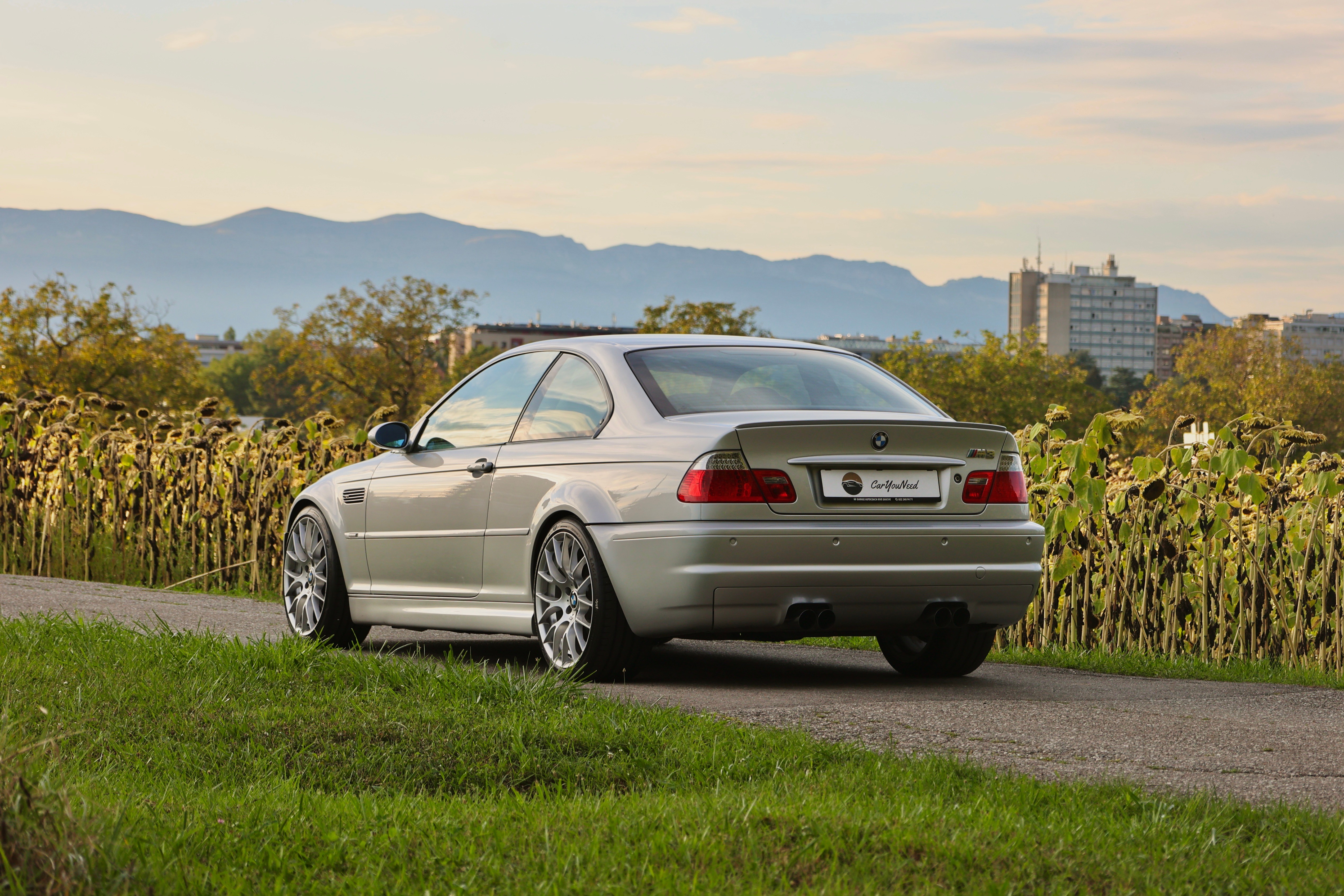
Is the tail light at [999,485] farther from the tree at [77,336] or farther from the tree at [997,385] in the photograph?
the tree at [997,385]

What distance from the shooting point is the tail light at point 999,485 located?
6.84 meters

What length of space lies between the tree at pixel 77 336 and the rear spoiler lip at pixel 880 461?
56.3 m

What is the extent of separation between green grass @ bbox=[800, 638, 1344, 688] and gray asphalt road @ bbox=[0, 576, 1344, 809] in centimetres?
21

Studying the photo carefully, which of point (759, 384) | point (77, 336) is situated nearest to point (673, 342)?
point (759, 384)

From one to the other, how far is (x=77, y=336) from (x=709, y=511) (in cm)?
5952

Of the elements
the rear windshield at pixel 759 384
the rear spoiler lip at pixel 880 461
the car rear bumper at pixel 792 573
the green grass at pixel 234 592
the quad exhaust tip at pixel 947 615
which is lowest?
the green grass at pixel 234 592

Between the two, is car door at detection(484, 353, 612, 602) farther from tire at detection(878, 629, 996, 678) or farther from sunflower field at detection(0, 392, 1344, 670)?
sunflower field at detection(0, 392, 1344, 670)

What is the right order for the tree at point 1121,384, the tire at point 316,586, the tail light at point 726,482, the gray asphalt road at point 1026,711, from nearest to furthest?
the gray asphalt road at point 1026,711, the tail light at point 726,482, the tire at point 316,586, the tree at point 1121,384

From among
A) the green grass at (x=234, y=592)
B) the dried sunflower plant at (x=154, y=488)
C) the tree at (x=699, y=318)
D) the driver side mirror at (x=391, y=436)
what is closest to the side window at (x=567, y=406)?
the driver side mirror at (x=391, y=436)

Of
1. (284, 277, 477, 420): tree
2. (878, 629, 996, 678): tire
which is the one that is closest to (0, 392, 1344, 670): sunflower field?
(878, 629, 996, 678): tire

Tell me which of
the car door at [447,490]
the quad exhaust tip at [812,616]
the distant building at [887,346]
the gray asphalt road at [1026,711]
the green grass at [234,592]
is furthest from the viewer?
the distant building at [887,346]

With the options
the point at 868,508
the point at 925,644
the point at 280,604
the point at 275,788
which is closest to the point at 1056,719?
the point at 868,508

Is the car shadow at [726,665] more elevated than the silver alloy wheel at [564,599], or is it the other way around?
the silver alloy wheel at [564,599]

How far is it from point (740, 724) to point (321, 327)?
103 metres
